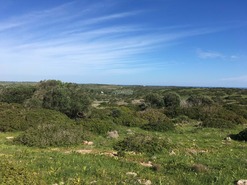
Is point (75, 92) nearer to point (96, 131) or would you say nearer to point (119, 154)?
point (96, 131)

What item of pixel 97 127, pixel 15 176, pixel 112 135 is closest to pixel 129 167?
pixel 15 176

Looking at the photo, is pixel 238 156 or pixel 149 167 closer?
pixel 149 167

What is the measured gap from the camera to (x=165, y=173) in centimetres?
1152

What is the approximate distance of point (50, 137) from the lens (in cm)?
1798

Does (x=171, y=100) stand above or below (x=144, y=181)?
above

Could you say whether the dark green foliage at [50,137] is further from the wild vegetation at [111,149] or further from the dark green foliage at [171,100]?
the dark green foliage at [171,100]

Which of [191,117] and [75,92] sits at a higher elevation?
[75,92]

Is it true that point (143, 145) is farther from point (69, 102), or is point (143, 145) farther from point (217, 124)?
point (69, 102)

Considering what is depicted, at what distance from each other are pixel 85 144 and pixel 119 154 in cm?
433

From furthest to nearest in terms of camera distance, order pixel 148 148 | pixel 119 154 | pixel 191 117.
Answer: pixel 191 117 < pixel 148 148 < pixel 119 154

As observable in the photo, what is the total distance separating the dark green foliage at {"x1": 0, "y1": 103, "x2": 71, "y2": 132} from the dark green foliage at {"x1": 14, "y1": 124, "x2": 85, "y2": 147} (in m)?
4.16

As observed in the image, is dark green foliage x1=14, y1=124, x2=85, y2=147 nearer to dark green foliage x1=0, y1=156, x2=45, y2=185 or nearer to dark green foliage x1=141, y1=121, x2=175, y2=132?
dark green foliage x1=0, y1=156, x2=45, y2=185

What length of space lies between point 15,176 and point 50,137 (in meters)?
9.24

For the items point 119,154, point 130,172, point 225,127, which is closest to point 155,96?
point 225,127
